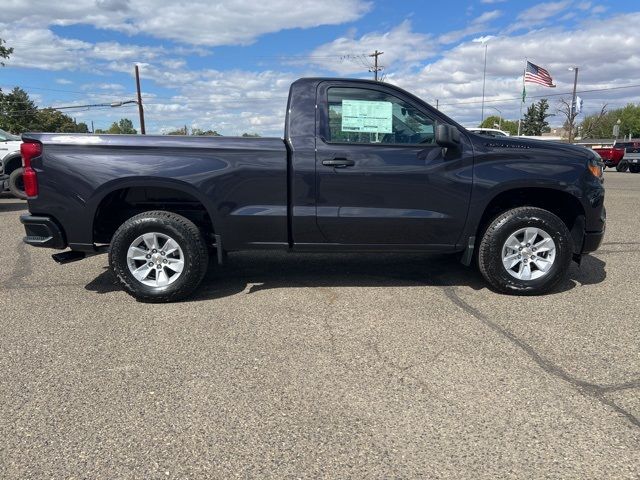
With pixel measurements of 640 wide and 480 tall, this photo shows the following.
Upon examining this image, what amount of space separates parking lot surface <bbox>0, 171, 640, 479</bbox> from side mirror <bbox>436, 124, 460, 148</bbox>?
1433mm

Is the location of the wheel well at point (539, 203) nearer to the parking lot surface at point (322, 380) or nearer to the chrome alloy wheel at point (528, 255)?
the chrome alloy wheel at point (528, 255)

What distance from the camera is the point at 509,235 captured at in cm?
469

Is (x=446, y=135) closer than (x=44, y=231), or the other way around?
(x=446, y=135)

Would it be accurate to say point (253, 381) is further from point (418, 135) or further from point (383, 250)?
point (418, 135)

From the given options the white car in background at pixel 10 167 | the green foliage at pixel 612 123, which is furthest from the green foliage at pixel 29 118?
the green foliage at pixel 612 123

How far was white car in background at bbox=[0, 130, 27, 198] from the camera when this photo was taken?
1024 cm

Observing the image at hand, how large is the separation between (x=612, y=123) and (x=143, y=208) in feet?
402

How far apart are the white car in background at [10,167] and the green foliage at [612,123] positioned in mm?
98996

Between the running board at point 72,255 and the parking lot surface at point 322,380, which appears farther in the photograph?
the running board at point 72,255

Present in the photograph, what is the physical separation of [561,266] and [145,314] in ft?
12.4

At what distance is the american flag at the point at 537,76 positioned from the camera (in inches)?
1304

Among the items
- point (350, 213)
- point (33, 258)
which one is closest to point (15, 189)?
point (33, 258)

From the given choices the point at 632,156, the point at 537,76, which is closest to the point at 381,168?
the point at 632,156

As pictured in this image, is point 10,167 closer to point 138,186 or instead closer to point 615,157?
point 138,186
